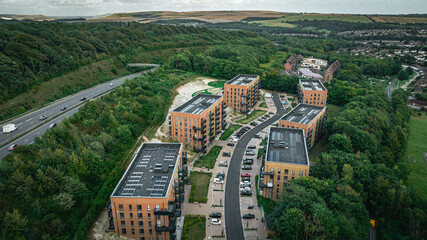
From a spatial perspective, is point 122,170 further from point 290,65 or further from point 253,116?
point 290,65

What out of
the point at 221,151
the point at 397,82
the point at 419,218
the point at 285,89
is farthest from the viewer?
the point at 397,82

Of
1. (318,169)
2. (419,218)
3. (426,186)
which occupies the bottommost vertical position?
(426,186)

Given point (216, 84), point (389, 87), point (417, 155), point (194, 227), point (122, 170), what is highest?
point (216, 84)

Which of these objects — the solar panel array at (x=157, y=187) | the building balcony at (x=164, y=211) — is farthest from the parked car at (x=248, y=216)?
the solar panel array at (x=157, y=187)

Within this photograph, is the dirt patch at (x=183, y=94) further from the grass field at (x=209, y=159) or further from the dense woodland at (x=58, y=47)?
the dense woodland at (x=58, y=47)

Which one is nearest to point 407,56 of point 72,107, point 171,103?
point 171,103

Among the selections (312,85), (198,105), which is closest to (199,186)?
(198,105)

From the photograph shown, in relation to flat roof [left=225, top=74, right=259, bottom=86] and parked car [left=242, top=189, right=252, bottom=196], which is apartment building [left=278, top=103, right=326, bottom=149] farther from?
flat roof [left=225, top=74, right=259, bottom=86]

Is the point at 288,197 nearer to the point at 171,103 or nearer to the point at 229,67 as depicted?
the point at 171,103
